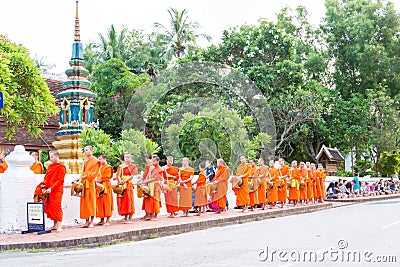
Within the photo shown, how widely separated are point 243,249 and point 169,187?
634 cm

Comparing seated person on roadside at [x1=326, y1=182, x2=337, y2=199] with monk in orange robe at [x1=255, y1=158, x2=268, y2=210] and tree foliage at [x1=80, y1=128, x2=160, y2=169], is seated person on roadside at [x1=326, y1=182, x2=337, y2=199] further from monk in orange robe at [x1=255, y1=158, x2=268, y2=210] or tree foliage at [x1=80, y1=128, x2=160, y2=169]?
monk in orange robe at [x1=255, y1=158, x2=268, y2=210]

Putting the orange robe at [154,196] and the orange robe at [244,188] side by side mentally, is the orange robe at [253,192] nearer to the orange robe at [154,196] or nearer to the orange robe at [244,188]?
the orange robe at [244,188]

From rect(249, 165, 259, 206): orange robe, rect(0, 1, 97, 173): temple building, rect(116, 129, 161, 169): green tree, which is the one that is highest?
rect(0, 1, 97, 173): temple building

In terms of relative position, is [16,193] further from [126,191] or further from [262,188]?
[262,188]

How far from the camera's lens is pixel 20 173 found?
42.8 feet

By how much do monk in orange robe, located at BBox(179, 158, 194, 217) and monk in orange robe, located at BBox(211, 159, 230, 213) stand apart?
1.10 metres

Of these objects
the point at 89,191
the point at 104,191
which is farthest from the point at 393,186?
the point at 89,191

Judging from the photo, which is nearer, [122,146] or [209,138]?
[122,146]

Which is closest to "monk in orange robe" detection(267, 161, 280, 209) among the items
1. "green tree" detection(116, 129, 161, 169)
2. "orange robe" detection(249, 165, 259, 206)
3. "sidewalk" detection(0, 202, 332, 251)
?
"orange robe" detection(249, 165, 259, 206)

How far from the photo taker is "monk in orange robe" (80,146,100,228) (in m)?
13.6

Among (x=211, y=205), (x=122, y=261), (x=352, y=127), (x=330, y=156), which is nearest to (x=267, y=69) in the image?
(x=330, y=156)

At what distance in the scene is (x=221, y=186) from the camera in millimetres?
18578

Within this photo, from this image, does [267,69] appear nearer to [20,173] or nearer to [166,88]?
[166,88]

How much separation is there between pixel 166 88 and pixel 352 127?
15.3 m
